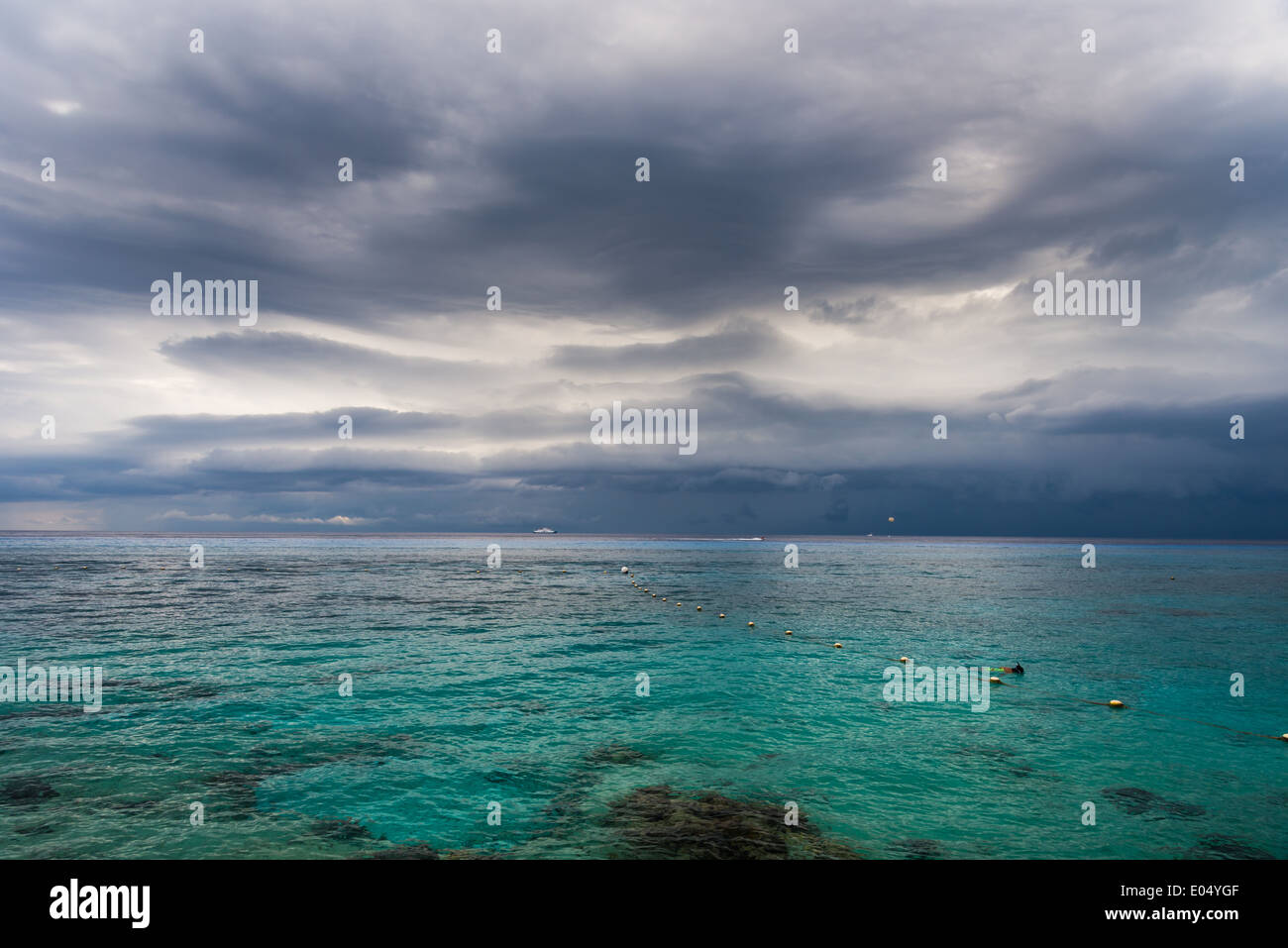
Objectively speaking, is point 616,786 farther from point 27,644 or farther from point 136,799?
point 27,644

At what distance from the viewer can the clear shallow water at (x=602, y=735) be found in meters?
16.4

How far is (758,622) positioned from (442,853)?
136ft

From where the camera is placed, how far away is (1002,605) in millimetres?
67125

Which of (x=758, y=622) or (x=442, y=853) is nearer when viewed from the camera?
(x=442, y=853)

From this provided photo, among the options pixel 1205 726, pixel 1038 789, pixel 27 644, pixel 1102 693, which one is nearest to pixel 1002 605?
pixel 1102 693

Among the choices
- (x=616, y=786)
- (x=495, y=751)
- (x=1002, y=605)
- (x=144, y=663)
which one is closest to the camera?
(x=616, y=786)

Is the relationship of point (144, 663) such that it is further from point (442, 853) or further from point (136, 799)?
point (442, 853)

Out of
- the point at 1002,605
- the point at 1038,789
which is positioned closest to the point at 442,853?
the point at 1038,789

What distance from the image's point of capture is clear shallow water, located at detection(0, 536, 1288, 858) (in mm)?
16406

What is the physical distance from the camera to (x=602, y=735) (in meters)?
24.1
